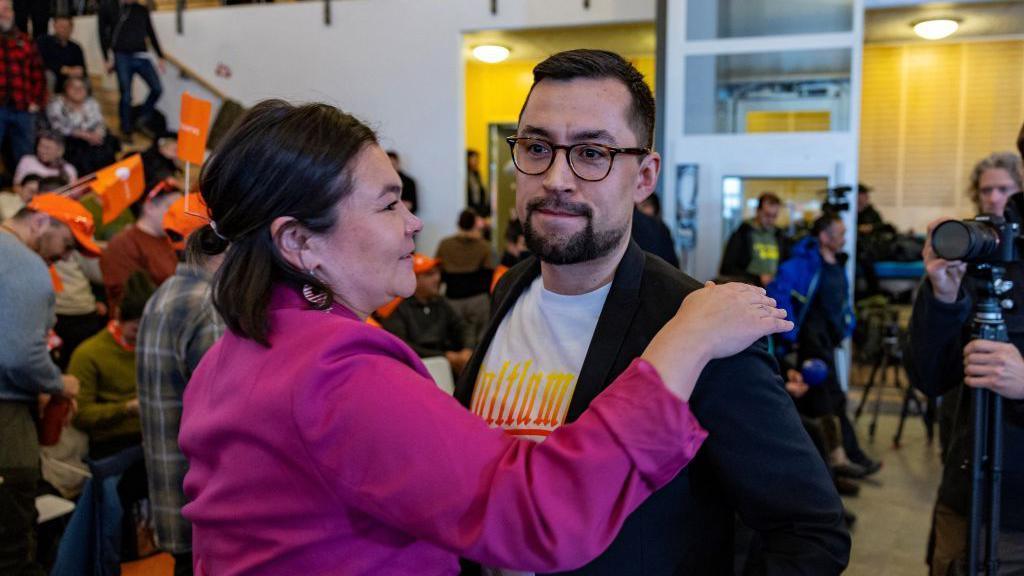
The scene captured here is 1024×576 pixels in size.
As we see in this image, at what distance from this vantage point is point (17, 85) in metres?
7.36

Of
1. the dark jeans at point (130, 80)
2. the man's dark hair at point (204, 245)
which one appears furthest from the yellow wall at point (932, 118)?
the man's dark hair at point (204, 245)

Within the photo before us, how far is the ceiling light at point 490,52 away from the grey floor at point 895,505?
18.9ft

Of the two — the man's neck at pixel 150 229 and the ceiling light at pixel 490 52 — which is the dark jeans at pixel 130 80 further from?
the man's neck at pixel 150 229

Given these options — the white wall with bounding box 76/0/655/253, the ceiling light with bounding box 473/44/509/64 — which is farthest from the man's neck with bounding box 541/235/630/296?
the ceiling light with bounding box 473/44/509/64

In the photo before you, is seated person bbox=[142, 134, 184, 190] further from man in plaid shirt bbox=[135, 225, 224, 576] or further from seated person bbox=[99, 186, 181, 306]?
man in plaid shirt bbox=[135, 225, 224, 576]

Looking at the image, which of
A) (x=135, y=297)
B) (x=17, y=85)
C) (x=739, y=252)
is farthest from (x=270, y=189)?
(x=17, y=85)

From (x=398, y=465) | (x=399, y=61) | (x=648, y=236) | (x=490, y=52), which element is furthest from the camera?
(x=490, y=52)

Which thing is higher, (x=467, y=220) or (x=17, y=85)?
(x=17, y=85)

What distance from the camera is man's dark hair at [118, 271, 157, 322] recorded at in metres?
3.29

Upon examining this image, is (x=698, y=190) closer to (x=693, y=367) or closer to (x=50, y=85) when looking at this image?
(x=693, y=367)

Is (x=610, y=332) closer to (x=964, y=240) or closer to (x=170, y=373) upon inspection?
(x=964, y=240)

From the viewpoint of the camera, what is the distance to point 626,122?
135 centimetres

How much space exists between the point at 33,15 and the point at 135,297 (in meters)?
7.71

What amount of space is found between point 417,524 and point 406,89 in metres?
8.43
